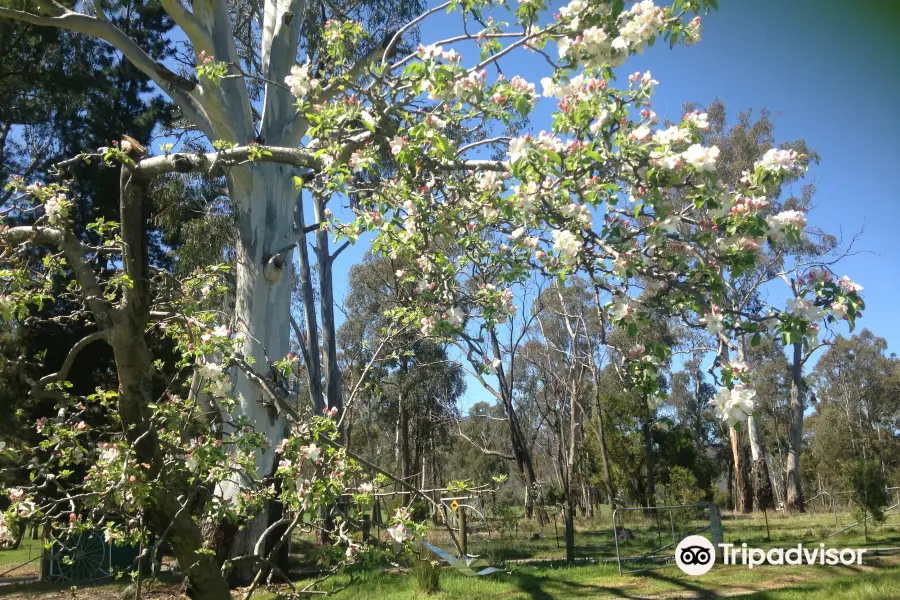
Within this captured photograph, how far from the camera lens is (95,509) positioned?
314 cm

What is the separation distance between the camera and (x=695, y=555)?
762 cm

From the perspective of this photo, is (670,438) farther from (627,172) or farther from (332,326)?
(627,172)

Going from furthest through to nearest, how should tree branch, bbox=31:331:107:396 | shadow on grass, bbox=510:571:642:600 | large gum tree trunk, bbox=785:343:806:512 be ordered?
1. large gum tree trunk, bbox=785:343:806:512
2. shadow on grass, bbox=510:571:642:600
3. tree branch, bbox=31:331:107:396

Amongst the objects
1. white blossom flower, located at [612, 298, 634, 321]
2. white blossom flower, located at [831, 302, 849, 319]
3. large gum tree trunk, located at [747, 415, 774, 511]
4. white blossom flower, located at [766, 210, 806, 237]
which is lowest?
large gum tree trunk, located at [747, 415, 774, 511]

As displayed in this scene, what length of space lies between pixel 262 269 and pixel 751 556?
636 cm

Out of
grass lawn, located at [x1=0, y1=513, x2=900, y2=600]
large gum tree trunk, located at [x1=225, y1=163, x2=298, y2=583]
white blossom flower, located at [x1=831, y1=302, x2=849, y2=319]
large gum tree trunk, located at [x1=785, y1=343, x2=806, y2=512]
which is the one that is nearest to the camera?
white blossom flower, located at [x1=831, y1=302, x2=849, y2=319]

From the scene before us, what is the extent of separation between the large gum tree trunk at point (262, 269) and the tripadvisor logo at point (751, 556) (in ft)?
15.1

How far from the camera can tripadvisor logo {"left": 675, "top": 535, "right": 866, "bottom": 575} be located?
286 inches

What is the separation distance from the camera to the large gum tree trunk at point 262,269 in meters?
6.21

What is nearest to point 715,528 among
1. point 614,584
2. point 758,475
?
point 614,584

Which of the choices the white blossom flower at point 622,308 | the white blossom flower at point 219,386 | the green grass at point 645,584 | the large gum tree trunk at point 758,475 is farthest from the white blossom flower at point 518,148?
the large gum tree trunk at point 758,475

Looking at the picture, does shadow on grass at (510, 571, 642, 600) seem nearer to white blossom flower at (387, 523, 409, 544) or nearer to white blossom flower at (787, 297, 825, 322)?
white blossom flower at (387, 523, 409, 544)

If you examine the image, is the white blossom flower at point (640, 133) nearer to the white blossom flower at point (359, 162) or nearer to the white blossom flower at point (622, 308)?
the white blossom flower at point (622, 308)

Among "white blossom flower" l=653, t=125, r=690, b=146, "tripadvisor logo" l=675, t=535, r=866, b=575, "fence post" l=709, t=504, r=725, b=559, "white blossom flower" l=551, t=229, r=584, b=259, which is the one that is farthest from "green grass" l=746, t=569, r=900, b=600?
"white blossom flower" l=653, t=125, r=690, b=146
